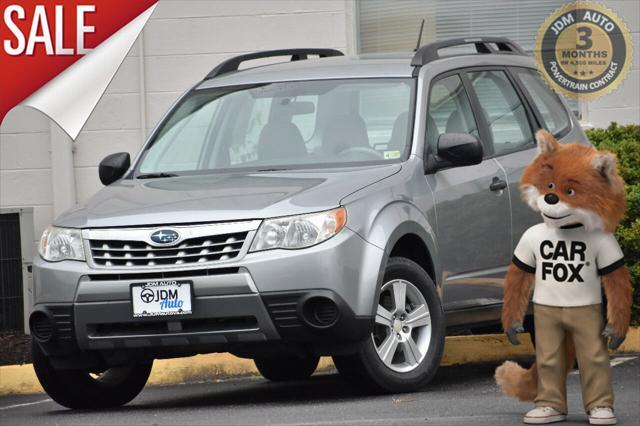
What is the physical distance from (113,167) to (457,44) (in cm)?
204

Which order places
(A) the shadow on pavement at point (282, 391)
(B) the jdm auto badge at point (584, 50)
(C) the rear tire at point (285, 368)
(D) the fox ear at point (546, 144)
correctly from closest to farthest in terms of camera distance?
(D) the fox ear at point (546, 144) < (A) the shadow on pavement at point (282, 391) < (C) the rear tire at point (285, 368) < (B) the jdm auto badge at point (584, 50)

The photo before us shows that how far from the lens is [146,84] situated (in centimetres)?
1348

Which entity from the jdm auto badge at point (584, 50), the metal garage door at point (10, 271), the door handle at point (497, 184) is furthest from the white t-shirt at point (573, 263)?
the metal garage door at point (10, 271)

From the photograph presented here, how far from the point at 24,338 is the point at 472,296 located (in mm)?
5159

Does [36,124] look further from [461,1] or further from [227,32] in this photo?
[461,1]

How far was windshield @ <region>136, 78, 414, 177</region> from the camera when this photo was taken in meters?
8.66

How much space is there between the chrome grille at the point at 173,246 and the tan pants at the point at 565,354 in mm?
1572

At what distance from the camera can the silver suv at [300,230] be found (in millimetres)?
7629

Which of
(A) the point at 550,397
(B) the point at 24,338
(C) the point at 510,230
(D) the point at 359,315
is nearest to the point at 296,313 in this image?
(D) the point at 359,315

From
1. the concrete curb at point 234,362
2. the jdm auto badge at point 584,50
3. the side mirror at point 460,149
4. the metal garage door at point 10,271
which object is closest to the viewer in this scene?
the side mirror at point 460,149

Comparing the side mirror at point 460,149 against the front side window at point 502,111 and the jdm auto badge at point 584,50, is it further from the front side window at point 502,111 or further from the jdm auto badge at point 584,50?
the jdm auto badge at point 584,50

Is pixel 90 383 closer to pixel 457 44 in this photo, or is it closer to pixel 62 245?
pixel 62 245

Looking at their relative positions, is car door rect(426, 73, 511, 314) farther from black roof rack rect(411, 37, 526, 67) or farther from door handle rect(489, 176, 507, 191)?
black roof rack rect(411, 37, 526, 67)

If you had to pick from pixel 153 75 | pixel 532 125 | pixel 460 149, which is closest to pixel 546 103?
pixel 532 125
